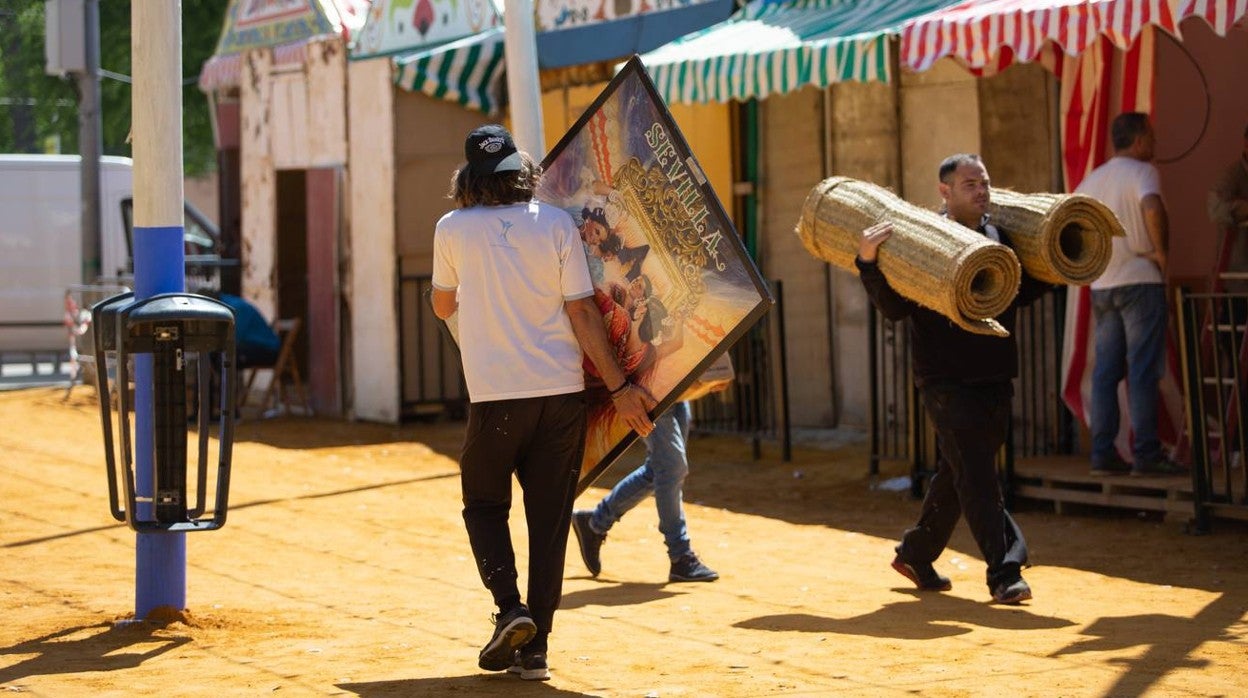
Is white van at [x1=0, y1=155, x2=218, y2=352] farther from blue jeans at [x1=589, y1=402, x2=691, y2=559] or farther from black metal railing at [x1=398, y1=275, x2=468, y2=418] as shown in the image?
blue jeans at [x1=589, y1=402, x2=691, y2=559]

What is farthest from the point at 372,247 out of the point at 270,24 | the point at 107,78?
the point at 107,78

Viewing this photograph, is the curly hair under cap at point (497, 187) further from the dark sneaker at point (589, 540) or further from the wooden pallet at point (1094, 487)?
the wooden pallet at point (1094, 487)

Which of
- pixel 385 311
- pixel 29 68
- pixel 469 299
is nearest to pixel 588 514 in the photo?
pixel 469 299

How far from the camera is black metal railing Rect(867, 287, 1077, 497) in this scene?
10836mm

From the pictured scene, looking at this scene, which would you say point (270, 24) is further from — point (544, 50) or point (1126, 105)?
point (1126, 105)

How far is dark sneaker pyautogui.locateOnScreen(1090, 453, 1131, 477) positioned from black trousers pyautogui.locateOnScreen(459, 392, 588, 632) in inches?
181

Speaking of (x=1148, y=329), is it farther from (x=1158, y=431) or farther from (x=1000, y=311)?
(x=1000, y=311)

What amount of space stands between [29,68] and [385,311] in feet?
58.0

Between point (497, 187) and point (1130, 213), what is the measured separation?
478 centimetres

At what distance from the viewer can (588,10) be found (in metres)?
15.2

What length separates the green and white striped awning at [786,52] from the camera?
11.0m

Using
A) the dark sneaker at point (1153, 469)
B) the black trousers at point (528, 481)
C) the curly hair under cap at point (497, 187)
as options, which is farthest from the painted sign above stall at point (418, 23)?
the black trousers at point (528, 481)

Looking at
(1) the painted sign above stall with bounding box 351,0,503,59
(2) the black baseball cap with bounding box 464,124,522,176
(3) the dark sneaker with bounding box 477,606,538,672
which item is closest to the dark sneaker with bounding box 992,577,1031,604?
(3) the dark sneaker with bounding box 477,606,538,672

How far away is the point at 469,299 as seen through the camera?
6062mm
